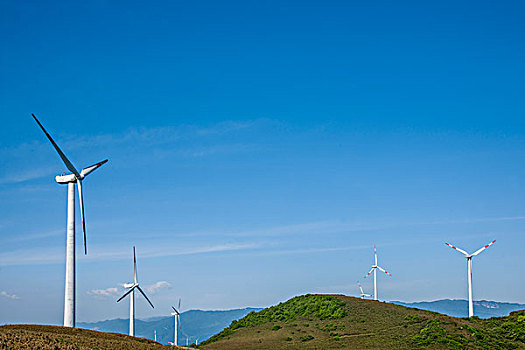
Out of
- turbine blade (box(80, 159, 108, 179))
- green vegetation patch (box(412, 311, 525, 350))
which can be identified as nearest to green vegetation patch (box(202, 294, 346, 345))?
green vegetation patch (box(412, 311, 525, 350))

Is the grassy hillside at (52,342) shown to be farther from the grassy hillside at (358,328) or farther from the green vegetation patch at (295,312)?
the green vegetation patch at (295,312)

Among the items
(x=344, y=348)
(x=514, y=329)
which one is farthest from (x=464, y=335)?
(x=344, y=348)

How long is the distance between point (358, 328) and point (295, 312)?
73.3 feet

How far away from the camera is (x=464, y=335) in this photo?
90.8m

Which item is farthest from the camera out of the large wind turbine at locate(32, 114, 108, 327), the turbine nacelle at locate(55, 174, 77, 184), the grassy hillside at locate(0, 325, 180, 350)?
the turbine nacelle at locate(55, 174, 77, 184)

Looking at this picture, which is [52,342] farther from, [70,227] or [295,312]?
[295,312]

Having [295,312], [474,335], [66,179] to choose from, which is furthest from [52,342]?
[295,312]

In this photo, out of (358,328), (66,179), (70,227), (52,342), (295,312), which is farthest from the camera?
(295,312)

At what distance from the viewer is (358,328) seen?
343 feet

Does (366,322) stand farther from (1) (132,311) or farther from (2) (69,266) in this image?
(2) (69,266)

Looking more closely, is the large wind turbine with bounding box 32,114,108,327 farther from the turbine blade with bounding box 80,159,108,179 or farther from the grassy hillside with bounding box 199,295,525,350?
the grassy hillside with bounding box 199,295,525,350

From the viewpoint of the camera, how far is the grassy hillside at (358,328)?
8894cm

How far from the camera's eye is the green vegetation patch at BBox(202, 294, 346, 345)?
11816 cm

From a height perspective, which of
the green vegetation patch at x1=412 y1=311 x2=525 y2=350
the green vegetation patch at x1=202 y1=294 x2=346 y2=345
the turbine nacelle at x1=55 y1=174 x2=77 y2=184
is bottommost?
the green vegetation patch at x1=412 y1=311 x2=525 y2=350
